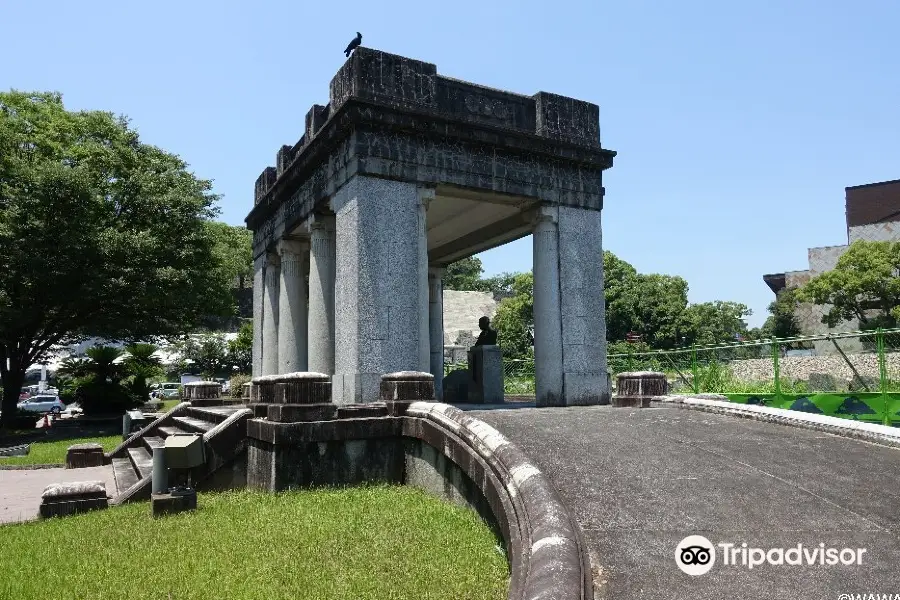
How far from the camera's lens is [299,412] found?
27.8 ft

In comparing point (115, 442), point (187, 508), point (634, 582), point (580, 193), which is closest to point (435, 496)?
point (187, 508)

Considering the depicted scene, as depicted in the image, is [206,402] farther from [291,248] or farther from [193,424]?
[291,248]

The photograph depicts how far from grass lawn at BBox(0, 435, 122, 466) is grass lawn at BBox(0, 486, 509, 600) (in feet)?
27.3

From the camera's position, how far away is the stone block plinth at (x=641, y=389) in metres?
11.0

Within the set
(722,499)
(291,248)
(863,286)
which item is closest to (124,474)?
(291,248)

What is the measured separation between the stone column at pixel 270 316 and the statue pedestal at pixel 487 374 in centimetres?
509

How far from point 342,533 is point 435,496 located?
1.71m

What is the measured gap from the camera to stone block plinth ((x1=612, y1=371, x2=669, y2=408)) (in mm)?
11016

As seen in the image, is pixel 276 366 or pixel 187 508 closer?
pixel 187 508

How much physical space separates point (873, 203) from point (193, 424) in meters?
60.0

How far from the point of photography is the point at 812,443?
747 cm

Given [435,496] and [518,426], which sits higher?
[518,426]

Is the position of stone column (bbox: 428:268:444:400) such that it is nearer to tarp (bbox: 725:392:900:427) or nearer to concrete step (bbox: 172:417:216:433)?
concrete step (bbox: 172:417:216:433)

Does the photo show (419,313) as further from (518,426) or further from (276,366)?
(276,366)
